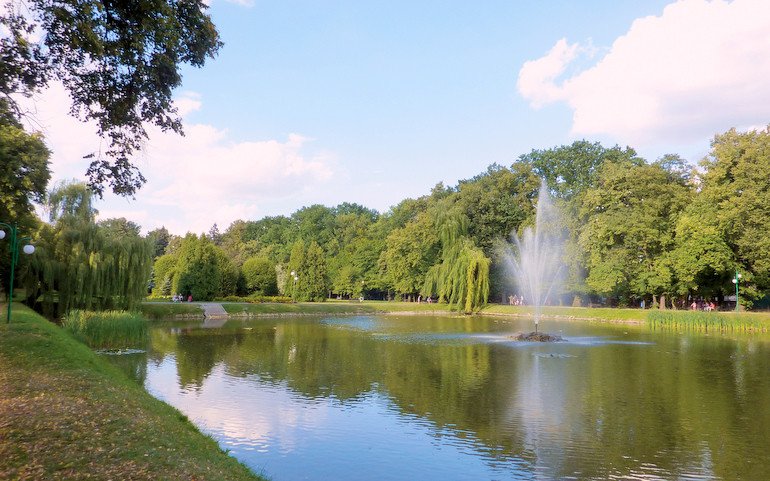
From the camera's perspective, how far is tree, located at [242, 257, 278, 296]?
5828cm

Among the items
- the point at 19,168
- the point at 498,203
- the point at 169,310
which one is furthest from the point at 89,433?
the point at 498,203

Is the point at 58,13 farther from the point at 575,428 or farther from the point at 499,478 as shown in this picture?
the point at 575,428

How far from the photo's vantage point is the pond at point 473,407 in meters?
9.11

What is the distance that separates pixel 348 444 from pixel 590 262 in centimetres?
4256

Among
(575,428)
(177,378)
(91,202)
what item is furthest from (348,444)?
(91,202)

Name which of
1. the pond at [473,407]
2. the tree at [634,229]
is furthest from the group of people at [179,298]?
the tree at [634,229]

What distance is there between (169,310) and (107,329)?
18.1 metres

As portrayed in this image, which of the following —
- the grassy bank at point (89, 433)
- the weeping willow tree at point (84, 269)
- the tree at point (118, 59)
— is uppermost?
the tree at point (118, 59)

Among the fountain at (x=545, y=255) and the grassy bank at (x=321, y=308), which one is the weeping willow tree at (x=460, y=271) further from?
the fountain at (x=545, y=255)

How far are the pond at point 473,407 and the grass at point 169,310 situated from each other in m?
13.2

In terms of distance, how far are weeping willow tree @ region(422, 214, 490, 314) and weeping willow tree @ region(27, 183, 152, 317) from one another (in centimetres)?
3006

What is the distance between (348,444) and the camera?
10.1m

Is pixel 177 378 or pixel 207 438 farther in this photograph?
pixel 177 378

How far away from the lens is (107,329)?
20812 millimetres
